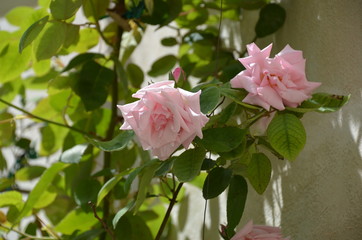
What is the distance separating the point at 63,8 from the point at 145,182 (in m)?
0.29

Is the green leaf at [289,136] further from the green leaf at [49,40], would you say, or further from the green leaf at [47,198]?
the green leaf at [47,198]

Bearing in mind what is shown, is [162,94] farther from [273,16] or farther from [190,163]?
[273,16]

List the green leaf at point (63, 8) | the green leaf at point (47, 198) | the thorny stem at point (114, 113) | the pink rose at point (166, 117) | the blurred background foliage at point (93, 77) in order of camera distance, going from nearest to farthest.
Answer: the pink rose at point (166, 117)
the green leaf at point (63, 8)
the blurred background foliage at point (93, 77)
the thorny stem at point (114, 113)
the green leaf at point (47, 198)

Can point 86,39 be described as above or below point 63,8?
below

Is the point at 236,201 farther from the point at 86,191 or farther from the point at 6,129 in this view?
the point at 6,129

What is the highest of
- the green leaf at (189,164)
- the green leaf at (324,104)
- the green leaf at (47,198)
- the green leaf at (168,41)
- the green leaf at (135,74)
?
the green leaf at (324,104)

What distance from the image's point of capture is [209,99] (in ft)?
2.28

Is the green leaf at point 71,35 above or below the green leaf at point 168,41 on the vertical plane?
above

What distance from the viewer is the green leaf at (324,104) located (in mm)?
679

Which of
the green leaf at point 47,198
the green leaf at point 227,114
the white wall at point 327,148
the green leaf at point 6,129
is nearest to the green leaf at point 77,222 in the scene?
the green leaf at point 47,198

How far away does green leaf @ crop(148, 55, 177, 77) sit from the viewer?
117 cm

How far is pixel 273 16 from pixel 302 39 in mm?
71

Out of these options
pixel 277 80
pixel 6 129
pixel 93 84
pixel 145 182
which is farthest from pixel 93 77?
pixel 277 80

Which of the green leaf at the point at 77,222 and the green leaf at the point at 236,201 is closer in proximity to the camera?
the green leaf at the point at 236,201
